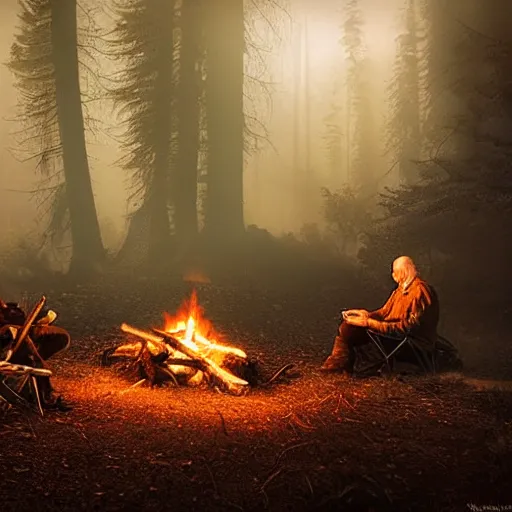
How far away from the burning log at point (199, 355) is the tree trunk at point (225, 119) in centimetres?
940

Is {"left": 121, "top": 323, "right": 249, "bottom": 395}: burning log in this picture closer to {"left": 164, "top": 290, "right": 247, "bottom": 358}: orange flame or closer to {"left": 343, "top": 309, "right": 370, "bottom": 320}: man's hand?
{"left": 164, "top": 290, "right": 247, "bottom": 358}: orange flame

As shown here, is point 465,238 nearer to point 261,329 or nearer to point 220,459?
point 261,329

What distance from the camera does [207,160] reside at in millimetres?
16750

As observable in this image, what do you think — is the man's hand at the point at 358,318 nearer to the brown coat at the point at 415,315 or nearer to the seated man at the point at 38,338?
the brown coat at the point at 415,315

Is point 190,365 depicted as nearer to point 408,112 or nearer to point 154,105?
point 154,105

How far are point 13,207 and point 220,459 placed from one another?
42689 millimetres

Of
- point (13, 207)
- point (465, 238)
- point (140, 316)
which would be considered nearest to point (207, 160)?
point (140, 316)

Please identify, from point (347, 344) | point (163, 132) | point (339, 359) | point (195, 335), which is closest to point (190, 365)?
point (195, 335)

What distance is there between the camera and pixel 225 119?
16.5 m

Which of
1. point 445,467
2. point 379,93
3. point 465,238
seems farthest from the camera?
point 379,93

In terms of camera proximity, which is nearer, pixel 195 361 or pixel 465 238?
pixel 195 361

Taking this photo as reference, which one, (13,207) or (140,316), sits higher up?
(13,207)

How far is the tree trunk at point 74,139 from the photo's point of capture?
1567 centimetres

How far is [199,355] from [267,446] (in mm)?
2206
